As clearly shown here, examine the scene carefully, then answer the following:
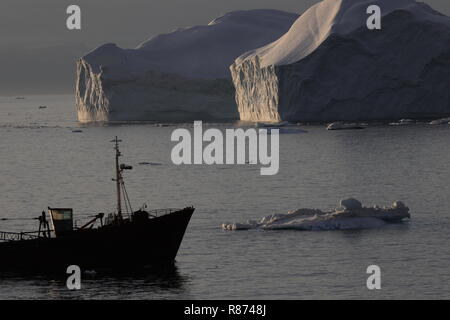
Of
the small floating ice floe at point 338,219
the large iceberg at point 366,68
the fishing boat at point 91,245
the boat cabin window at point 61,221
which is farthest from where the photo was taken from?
the large iceberg at point 366,68

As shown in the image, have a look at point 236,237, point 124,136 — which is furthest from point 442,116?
point 236,237

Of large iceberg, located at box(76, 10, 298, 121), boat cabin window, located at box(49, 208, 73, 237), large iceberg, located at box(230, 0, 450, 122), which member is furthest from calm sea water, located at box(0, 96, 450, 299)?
large iceberg, located at box(76, 10, 298, 121)

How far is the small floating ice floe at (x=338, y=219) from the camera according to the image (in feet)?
165

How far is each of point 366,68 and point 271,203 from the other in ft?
194

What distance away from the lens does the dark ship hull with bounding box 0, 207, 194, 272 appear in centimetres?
4134

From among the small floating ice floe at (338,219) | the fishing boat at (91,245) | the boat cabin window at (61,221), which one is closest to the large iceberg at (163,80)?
the small floating ice floe at (338,219)

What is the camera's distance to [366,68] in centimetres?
12175

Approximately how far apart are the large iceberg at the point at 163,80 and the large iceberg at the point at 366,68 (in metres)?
33.2

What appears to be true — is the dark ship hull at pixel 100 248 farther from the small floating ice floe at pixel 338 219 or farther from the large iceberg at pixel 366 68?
the large iceberg at pixel 366 68

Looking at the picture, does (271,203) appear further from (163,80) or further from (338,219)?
(163,80)

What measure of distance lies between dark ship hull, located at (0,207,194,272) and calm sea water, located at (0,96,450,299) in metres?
0.91

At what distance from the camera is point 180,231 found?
142 feet

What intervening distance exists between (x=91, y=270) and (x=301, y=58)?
82.0m
